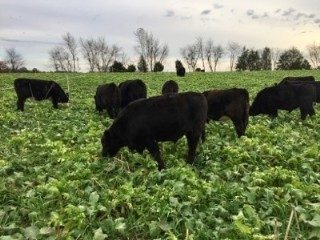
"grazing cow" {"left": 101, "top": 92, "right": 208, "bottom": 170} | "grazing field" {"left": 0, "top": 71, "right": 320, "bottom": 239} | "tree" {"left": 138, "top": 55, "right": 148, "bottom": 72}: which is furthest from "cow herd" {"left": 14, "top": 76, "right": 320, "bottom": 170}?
"tree" {"left": 138, "top": 55, "right": 148, "bottom": 72}

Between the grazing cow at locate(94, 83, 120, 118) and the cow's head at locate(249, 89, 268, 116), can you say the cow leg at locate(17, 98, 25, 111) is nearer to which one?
the grazing cow at locate(94, 83, 120, 118)

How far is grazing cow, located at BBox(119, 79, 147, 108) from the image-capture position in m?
19.4

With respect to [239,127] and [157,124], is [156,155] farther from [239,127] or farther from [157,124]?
[239,127]

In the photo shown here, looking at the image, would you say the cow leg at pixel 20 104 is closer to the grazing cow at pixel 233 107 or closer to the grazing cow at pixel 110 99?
the grazing cow at pixel 110 99

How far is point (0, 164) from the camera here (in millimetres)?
10461

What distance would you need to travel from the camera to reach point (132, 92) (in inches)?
765

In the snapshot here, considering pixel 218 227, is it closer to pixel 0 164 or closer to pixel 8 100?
pixel 0 164

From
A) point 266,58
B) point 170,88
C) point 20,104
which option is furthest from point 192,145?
point 266,58

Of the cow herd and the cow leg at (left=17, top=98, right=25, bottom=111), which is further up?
the cow herd

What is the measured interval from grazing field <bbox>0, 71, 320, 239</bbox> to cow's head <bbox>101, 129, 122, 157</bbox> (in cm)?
19

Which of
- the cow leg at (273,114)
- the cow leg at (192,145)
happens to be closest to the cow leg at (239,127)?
the cow leg at (192,145)

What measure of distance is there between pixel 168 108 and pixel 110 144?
1.66m

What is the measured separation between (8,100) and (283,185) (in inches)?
786

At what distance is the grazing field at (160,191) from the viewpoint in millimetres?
6871
